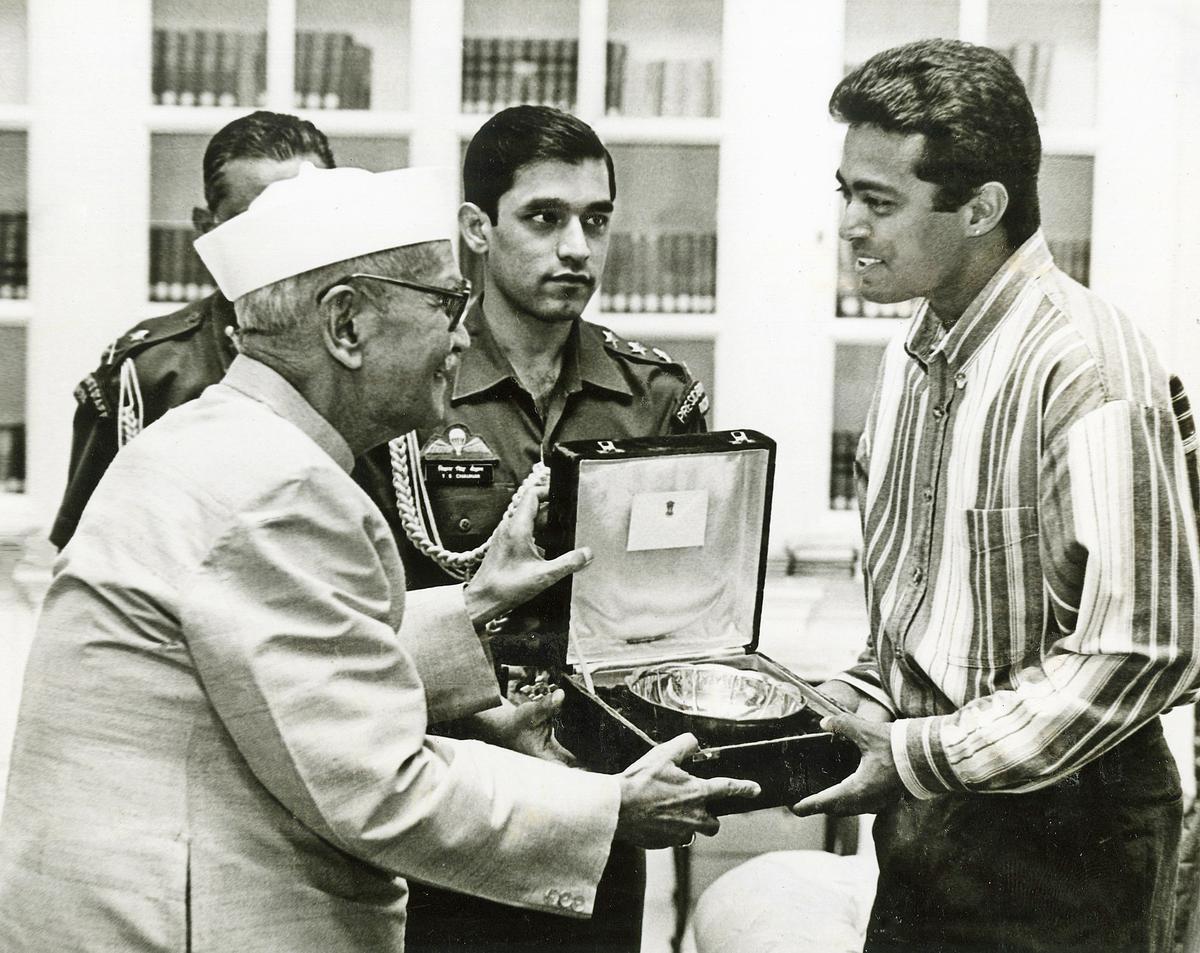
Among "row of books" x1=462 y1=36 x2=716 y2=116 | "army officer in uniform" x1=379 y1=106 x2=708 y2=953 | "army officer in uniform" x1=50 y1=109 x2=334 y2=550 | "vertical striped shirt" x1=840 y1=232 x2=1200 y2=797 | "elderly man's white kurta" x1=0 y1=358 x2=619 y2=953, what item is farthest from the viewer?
"row of books" x1=462 y1=36 x2=716 y2=116

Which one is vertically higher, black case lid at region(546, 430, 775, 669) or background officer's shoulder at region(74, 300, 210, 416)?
background officer's shoulder at region(74, 300, 210, 416)

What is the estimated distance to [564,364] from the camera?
7.65 feet

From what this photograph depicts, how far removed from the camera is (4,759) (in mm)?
2533

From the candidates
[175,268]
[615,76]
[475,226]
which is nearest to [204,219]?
[175,268]

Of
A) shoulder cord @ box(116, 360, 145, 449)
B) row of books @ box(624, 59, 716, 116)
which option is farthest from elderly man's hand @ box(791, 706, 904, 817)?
shoulder cord @ box(116, 360, 145, 449)

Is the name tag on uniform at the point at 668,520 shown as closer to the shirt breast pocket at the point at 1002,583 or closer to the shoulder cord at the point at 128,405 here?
the shirt breast pocket at the point at 1002,583

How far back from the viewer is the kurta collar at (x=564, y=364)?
7.45 ft

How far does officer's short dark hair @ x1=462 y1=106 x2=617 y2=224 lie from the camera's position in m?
2.22

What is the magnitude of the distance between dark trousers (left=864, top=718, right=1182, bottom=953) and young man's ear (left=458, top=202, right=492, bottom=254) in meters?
1.19

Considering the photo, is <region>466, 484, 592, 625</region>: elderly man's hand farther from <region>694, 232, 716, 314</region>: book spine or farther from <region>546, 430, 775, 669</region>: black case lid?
<region>694, 232, 716, 314</region>: book spine

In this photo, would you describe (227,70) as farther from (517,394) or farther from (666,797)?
(666,797)

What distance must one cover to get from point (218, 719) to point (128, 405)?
1.09m

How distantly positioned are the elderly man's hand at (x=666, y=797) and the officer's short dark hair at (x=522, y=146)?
1.01m

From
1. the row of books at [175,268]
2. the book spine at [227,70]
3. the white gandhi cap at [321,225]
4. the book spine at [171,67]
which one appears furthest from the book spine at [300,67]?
the white gandhi cap at [321,225]
